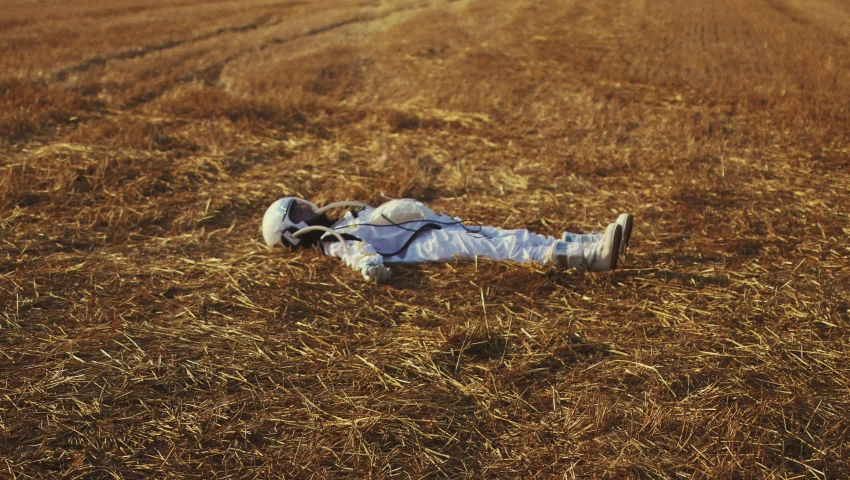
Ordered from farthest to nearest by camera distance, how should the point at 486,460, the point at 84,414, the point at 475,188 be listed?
the point at 475,188 < the point at 84,414 < the point at 486,460

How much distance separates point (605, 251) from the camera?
173 inches

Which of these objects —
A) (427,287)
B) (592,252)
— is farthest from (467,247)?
(592,252)

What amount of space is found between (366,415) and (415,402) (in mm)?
241

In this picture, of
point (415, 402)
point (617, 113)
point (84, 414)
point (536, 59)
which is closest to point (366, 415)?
point (415, 402)

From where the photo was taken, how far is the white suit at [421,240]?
4.67 m

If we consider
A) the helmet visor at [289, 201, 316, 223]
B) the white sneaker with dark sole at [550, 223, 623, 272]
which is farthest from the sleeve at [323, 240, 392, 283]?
the white sneaker with dark sole at [550, 223, 623, 272]

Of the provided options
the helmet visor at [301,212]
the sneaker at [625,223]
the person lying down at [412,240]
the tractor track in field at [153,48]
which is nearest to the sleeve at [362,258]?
the person lying down at [412,240]

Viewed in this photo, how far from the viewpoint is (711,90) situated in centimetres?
948

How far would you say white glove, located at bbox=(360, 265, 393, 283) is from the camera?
4.47 meters

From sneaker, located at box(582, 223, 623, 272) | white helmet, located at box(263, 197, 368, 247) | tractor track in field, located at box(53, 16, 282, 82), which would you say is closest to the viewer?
sneaker, located at box(582, 223, 623, 272)

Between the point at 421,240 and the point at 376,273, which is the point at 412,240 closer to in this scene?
the point at 421,240

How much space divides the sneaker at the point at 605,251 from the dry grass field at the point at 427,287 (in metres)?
0.13

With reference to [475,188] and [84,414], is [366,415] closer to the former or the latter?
Answer: [84,414]

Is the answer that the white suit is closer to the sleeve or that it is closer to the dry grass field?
the sleeve
